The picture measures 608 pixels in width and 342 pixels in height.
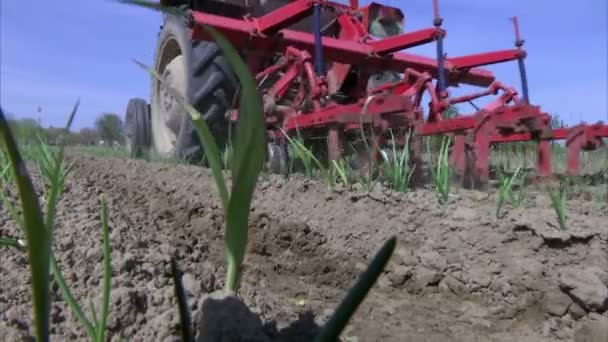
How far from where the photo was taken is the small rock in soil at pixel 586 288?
120 cm

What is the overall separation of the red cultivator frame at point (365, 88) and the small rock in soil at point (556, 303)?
1120 mm

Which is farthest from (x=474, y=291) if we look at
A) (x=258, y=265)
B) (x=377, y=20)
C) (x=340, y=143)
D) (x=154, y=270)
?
(x=377, y=20)

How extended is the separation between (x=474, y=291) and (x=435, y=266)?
13 centimetres

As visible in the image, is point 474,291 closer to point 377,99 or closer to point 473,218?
point 473,218

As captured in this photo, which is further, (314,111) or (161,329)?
(314,111)

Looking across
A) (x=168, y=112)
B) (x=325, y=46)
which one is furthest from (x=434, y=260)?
(x=168, y=112)

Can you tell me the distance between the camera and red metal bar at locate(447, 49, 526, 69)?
4035 millimetres

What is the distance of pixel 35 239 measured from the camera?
43 centimetres

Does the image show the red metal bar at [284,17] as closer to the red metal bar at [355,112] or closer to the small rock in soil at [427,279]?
the red metal bar at [355,112]

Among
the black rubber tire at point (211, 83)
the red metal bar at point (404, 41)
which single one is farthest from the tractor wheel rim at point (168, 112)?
the red metal bar at point (404, 41)

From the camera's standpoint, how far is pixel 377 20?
16.9 feet

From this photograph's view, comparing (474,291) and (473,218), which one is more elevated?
(473,218)

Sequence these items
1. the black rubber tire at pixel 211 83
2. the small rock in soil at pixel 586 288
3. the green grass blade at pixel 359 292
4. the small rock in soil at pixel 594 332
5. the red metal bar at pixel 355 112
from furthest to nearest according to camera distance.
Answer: the black rubber tire at pixel 211 83
the red metal bar at pixel 355 112
the small rock in soil at pixel 586 288
the small rock in soil at pixel 594 332
the green grass blade at pixel 359 292

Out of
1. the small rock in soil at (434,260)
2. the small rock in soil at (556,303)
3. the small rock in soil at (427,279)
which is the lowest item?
the small rock in soil at (556,303)
